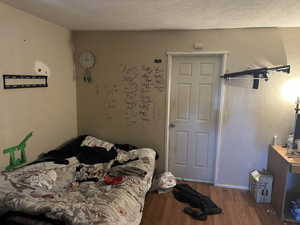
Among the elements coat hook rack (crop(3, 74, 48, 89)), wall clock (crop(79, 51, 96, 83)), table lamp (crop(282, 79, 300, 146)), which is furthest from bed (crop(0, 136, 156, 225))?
table lamp (crop(282, 79, 300, 146))

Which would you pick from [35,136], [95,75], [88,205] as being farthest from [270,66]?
[35,136]

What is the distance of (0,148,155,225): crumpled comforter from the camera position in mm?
1623

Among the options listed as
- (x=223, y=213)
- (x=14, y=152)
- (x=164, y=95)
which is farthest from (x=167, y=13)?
(x=223, y=213)

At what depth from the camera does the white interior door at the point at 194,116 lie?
10.6 feet

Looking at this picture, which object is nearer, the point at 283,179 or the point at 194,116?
the point at 283,179

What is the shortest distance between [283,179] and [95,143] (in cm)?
257

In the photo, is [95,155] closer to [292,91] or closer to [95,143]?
[95,143]

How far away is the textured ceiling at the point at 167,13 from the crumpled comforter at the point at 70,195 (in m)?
1.75

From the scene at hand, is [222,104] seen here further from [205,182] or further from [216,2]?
[216,2]

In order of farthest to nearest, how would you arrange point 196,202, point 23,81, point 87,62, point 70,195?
point 87,62 → point 196,202 → point 23,81 → point 70,195

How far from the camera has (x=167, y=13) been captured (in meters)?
2.34

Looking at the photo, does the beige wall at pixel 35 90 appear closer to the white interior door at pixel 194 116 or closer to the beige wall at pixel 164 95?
the beige wall at pixel 164 95

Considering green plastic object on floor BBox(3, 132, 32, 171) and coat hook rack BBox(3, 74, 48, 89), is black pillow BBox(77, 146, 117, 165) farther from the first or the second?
coat hook rack BBox(3, 74, 48, 89)

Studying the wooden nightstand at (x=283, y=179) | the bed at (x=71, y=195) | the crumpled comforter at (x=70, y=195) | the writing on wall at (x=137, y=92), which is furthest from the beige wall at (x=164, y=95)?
the crumpled comforter at (x=70, y=195)
